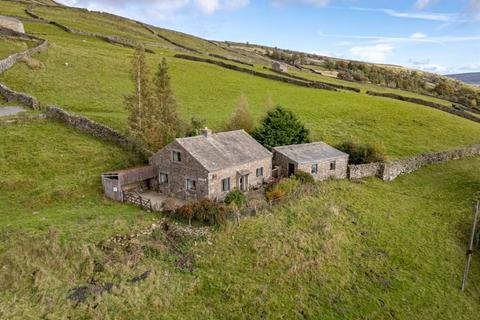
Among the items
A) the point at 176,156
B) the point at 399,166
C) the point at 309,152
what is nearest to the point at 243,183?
the point at 176,156

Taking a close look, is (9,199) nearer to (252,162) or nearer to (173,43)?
(252,162)

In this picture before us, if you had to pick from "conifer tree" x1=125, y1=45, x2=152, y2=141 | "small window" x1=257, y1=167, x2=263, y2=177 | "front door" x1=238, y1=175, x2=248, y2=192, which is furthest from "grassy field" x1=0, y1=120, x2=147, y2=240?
"small window" x1=257, y1=167, x2=263, y2=177

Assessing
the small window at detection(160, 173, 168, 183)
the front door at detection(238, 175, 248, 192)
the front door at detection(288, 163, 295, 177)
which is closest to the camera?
the small window at detection(160, 173, 168, 183)

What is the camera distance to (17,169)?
3228 centimetres

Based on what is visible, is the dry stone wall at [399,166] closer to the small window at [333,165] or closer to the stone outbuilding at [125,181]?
the small window at [333,165]

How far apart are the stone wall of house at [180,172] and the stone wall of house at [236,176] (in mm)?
691

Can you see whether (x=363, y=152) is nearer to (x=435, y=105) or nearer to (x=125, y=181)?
(x=125, y=181)

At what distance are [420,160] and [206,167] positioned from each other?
30.7 metres

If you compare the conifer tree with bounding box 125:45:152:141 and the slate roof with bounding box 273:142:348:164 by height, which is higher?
the conifer tree with bounding box 125:45:152:141

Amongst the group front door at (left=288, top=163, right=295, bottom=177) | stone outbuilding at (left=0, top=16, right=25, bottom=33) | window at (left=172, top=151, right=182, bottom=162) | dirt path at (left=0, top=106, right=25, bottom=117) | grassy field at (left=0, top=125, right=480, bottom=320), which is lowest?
grassy field at (left=0, top=125, right=480, bottom=320)

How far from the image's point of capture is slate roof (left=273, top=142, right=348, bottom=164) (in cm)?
3834

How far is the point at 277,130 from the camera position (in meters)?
42.2

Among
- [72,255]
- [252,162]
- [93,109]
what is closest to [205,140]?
[252,162]

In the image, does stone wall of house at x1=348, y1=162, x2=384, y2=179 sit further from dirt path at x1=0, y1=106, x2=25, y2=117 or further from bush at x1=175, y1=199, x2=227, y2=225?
dirt path at x1=0, y1=106, x2=25, y2=117
